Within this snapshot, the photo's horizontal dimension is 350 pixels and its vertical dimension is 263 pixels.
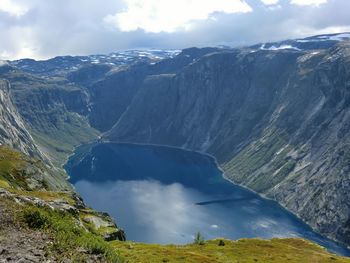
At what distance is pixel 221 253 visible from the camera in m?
77.4

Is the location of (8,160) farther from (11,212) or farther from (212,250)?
(11,212)

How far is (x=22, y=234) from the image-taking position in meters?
43.8

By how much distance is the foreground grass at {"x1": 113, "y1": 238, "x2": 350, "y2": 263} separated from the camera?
65812mm

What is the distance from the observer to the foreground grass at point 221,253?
65.8 metres

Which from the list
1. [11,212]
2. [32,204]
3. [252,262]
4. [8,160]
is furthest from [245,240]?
[8,160]

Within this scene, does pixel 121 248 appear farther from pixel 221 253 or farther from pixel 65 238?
pixel 65 238

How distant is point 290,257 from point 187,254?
806 inches

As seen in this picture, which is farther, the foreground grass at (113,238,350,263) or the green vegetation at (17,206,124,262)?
the foreground grass at (113,238,350,263)

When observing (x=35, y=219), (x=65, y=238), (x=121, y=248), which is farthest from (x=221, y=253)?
(x=35, y=219)

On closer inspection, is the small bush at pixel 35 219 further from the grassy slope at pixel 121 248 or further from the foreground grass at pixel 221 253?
the foreground grass at pixel 221 253

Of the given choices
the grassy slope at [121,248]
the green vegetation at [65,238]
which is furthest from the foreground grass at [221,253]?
the green vegetation at [65,238]

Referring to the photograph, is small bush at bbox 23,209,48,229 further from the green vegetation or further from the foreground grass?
the foreground grass

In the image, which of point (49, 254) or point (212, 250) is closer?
point (49, 254)

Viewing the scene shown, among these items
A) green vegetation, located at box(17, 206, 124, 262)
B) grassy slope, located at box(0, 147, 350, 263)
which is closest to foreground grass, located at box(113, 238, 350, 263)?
grassy slope, located at box(0, 147, 350, 263)
